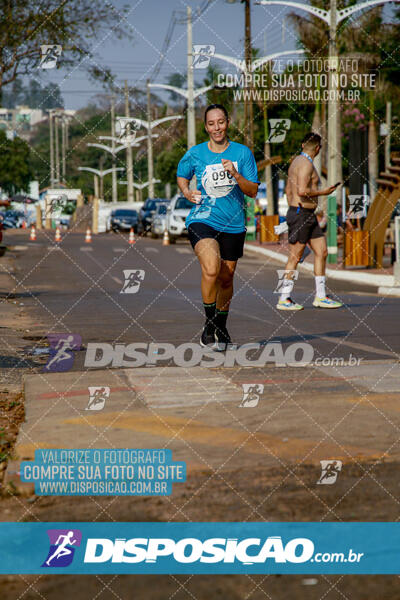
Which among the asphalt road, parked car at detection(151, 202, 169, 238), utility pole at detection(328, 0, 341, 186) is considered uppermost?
utility pole at detection(328, 0, 341, 186)

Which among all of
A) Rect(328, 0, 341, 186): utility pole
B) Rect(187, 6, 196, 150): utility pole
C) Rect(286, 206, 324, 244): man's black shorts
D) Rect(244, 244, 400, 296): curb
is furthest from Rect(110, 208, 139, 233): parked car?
Rect(286, 206, 324, 244): man's black shorts

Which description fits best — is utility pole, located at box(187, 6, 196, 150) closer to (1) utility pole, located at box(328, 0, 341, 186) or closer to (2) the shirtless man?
Answer: (1) utility pole, located at box(328, 0, 341, 186)

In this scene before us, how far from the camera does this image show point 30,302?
55.2 ft

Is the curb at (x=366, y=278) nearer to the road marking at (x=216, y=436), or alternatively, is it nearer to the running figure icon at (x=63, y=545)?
the road marking at (x=216, y=436)

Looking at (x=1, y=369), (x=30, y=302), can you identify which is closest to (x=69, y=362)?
(x=1, y=369)

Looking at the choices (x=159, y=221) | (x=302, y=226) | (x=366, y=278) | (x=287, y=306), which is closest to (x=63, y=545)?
(x=287, y=306)

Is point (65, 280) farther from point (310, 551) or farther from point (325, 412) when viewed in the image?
point (310, 551)

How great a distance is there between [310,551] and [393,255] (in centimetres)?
2274

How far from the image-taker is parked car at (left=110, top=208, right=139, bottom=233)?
5822 centimetres

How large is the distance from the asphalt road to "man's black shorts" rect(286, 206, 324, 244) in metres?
0.90

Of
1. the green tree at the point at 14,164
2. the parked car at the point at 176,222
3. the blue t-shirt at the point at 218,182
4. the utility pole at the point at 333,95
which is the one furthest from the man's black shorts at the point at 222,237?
the green tree at the point at 14,164

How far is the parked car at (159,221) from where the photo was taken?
45.3 meters

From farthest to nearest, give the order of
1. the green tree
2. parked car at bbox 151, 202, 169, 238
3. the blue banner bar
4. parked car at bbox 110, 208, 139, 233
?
1. the green tree
2. parked car at bbox 110, 208, 139, 233
3. parked car at bbox 151, 202, 169, 238
4. the blue banner bar

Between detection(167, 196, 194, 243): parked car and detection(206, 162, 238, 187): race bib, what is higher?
detection(206, 162, 238, 187): race bib
